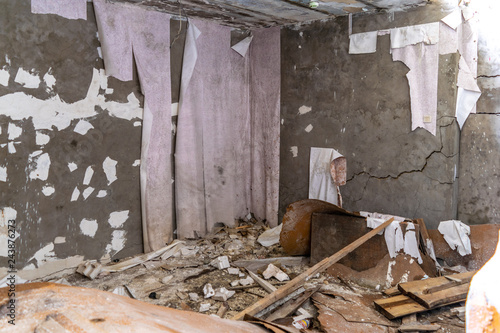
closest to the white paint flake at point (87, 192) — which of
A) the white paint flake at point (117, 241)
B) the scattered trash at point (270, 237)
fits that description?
the white paint flake at point (117, 241)

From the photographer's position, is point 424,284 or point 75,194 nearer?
point 424,284

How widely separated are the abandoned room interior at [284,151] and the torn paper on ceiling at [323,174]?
27 millimetres

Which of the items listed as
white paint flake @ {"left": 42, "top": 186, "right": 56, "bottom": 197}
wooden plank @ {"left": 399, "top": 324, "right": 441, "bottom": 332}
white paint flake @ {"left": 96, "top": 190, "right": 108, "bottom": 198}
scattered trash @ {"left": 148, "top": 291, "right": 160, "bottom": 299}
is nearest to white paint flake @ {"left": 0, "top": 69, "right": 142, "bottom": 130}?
white paint flake @ {"left": 42, "top": 186, "right": 56, "bottom": 197}

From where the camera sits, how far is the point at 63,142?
3.85m

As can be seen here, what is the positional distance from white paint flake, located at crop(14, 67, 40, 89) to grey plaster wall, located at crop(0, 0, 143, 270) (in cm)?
1

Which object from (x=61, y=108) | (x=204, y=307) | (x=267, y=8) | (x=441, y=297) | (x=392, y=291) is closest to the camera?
(x=441, y=297)

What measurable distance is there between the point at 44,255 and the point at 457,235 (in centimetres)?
400

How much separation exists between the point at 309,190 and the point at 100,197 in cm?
252

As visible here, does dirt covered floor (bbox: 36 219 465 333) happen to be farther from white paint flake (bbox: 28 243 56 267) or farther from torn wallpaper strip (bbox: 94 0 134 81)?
torn wallpaper strip (bbox: 94 0 134 81)

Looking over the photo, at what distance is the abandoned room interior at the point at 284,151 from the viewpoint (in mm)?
3539

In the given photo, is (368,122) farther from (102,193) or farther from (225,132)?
(102,193)

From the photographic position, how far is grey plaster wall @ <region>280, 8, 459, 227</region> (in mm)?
4078

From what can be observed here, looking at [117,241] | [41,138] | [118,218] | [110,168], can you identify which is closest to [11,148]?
[41,138]

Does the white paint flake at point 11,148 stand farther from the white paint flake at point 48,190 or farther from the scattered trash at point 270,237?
the scattered trash at point 270,237
